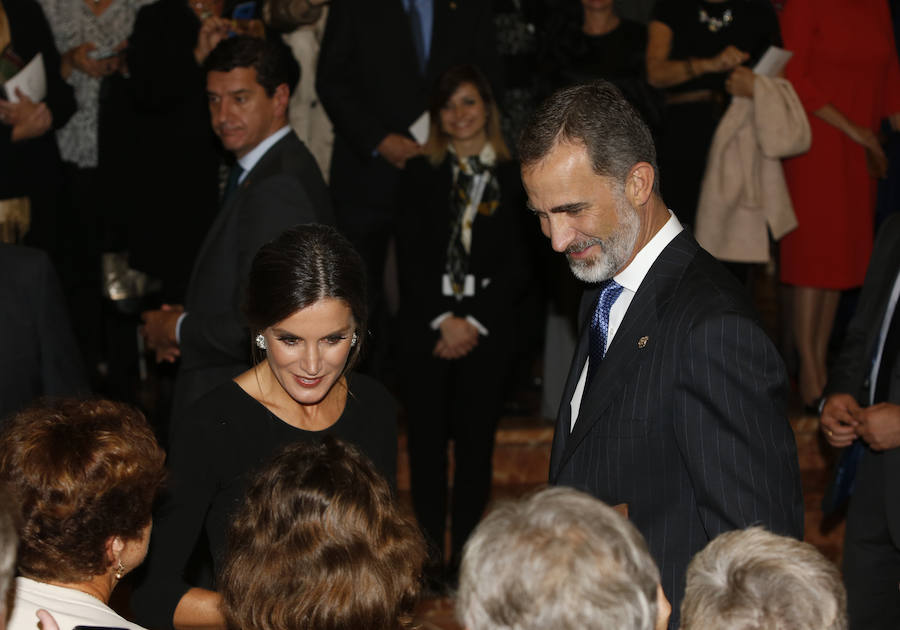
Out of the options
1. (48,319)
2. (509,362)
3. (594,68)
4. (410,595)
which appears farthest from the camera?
(594,68)

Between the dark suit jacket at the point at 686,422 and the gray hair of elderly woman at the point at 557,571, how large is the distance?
1.86 feet

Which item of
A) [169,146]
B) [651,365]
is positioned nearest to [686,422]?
[651,365]

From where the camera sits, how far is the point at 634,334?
2.28 m

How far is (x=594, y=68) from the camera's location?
510 centimetres

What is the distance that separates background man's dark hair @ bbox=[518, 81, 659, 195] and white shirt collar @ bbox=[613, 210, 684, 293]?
10 cm

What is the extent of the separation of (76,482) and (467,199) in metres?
2.83

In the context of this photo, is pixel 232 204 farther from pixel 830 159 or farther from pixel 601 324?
pixel 830 159

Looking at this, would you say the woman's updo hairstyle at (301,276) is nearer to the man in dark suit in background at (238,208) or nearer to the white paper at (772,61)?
A: the man in dark suit in background at (238,208)

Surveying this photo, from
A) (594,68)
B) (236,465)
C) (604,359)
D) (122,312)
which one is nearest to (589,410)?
(604,359)

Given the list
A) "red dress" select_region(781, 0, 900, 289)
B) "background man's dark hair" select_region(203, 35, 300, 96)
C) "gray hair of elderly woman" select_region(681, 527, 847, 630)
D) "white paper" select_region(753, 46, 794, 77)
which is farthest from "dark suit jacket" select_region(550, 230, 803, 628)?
"red dress" select_region(781, 0, 900, 289)

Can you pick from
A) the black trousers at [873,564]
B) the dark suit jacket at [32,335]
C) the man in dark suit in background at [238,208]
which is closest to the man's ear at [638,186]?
the man in dark suit in background at [238,208]

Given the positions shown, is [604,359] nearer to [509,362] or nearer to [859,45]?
[509,362]

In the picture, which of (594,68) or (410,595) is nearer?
(410,595)

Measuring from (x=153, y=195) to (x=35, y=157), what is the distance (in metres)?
0.53
